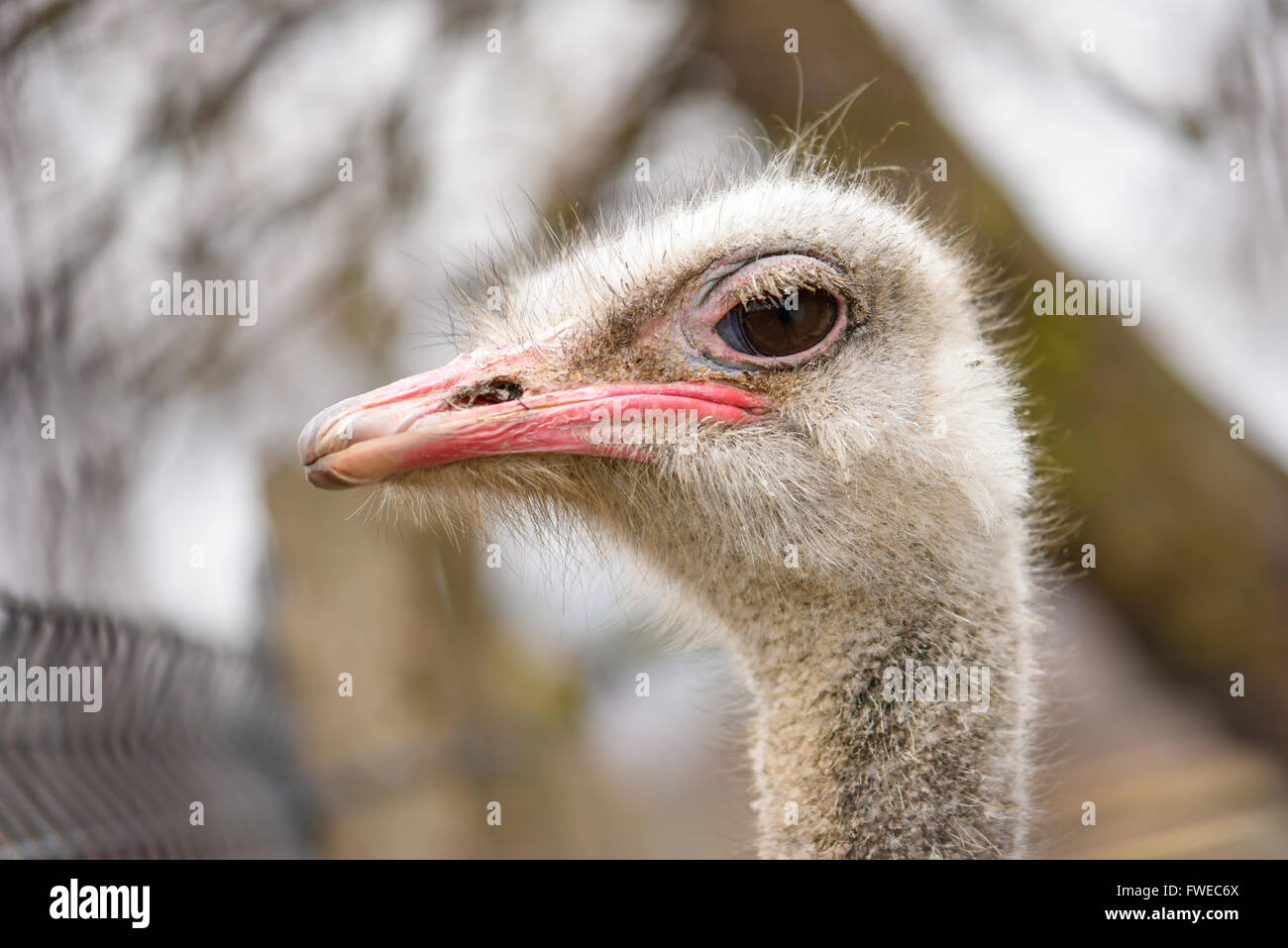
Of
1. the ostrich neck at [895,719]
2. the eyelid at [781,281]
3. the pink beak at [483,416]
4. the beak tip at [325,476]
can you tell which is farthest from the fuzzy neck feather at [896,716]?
the beak tip at [325,476]

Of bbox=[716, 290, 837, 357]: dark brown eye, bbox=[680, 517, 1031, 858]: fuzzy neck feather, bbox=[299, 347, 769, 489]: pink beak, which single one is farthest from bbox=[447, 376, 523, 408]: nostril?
bbox=[680, 517, 1031, 858]: fuzzy neck feather

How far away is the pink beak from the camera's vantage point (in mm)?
1598

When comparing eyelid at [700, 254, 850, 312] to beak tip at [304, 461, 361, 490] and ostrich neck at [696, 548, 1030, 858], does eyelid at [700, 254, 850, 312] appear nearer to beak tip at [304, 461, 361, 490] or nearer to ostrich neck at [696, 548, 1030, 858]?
ostrich neck at [696, 548, 1030, 858]

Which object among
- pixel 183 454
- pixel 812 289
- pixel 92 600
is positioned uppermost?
pixel 183 454

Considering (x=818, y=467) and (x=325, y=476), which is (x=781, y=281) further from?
(x=325, y=476)

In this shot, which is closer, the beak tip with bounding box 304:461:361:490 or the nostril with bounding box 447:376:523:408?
the beak tip with bounding box 304:461:361:490

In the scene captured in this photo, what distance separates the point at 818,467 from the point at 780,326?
221 millimetres

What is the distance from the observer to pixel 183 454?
152 inches

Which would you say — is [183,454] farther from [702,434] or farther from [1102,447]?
[1102,447]

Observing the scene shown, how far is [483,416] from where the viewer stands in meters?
1.70

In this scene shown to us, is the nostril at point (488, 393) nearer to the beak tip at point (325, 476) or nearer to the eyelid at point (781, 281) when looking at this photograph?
the beak tip at point (325, 476)

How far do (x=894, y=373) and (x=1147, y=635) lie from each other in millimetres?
2267

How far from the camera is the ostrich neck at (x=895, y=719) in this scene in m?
1.79
